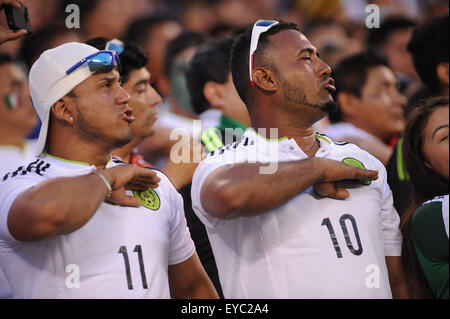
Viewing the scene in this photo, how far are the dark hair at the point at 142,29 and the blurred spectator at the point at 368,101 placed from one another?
2106 mm

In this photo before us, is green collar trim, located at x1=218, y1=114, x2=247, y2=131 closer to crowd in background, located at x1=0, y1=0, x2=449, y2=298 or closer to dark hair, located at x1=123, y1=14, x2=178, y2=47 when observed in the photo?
crowd in background, located at x1=0, y1=0, x2=449, y2=298

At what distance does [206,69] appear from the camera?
4.96 meters

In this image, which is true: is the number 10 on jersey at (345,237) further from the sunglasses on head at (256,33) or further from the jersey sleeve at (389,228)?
the sunglasses on head at (256,33)

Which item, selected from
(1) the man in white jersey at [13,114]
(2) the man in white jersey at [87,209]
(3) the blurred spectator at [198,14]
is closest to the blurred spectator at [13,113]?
(1) the man in white jersey at [13,114]

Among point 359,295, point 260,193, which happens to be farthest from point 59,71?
point 359,295

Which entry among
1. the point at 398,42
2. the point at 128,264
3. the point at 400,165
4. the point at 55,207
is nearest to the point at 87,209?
the point at 55,207

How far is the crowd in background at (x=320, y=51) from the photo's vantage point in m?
5.05

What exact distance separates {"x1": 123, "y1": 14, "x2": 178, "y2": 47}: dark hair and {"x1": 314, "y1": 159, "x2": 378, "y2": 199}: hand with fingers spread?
13.6 feet

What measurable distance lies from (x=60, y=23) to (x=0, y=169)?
81.6 inches

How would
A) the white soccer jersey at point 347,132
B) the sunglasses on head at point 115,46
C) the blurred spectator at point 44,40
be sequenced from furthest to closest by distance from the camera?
the blurred spectator at point 44,40 → the white soccer jersey at point 347,132 → the sunglasses on head at point 115,46

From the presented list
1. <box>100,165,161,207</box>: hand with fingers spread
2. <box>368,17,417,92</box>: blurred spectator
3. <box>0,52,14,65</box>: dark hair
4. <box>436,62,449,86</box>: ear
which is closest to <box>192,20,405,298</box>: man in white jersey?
<box>100,165,161,207</box>: hand with fingers spread

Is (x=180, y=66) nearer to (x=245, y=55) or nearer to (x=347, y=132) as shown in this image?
(x=347, y=132)

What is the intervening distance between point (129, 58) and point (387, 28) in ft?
14.1

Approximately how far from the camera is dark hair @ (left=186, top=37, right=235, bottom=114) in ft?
16.2
